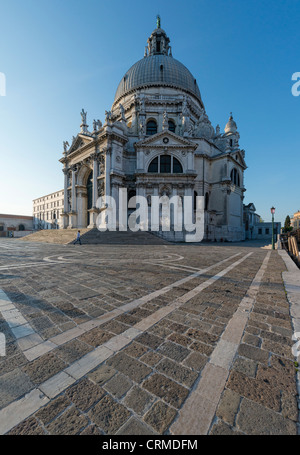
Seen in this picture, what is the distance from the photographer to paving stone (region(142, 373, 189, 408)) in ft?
4.93

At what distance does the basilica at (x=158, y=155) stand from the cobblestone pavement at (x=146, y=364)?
2175cm

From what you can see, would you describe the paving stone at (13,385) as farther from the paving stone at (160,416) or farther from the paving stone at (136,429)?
the paving stone at (160,416)

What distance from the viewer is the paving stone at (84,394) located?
145cm

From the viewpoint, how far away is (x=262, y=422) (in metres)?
1.35

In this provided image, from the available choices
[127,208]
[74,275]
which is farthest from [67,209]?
[74,275]

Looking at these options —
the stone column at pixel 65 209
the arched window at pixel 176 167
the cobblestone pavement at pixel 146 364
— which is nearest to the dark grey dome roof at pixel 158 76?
the arched window at pixel 176 167

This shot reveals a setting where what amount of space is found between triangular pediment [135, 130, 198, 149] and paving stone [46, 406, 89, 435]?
2761cm

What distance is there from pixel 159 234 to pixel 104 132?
52.6 ft

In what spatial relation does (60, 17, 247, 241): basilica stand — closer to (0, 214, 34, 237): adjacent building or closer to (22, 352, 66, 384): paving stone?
(22, 352, 66, 384): paving stone

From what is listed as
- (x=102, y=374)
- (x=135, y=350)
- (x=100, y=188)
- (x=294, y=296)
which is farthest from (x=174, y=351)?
(x=100, y=188)

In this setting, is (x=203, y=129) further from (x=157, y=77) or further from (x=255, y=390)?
(x=255, y=390)
